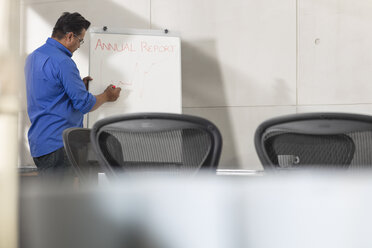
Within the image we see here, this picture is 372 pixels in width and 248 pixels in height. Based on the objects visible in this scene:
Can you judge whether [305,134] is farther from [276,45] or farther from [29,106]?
[276,45]

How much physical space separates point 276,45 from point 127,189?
3.20 metres

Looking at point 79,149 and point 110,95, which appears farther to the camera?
point 110,95

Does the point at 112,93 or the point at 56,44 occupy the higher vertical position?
the point at 56,44

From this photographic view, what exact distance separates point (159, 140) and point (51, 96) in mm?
1225

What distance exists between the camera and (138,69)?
126 inches

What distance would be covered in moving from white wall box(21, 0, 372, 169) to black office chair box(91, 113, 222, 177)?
1947 millimetres

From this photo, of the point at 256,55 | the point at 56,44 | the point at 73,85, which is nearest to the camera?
the point at 73,85

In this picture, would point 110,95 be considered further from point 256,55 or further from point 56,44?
point 256,55

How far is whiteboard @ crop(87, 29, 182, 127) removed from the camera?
3145 mm

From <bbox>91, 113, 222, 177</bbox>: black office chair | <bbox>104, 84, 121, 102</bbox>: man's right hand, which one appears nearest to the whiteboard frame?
<bbox>104, 84, 121, 102</bbox>: man's right hand

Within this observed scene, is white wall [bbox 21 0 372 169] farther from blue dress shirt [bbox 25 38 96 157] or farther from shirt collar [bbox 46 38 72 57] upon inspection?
shirt collar [bbox 46 38 72 57]

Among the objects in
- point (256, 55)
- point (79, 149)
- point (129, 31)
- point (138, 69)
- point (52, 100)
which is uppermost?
point (129, 31)

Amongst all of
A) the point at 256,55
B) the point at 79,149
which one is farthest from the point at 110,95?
the point at 79,149

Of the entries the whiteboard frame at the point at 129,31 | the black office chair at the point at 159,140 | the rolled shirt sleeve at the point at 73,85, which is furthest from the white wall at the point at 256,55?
the black office chair at the point at 159,140
